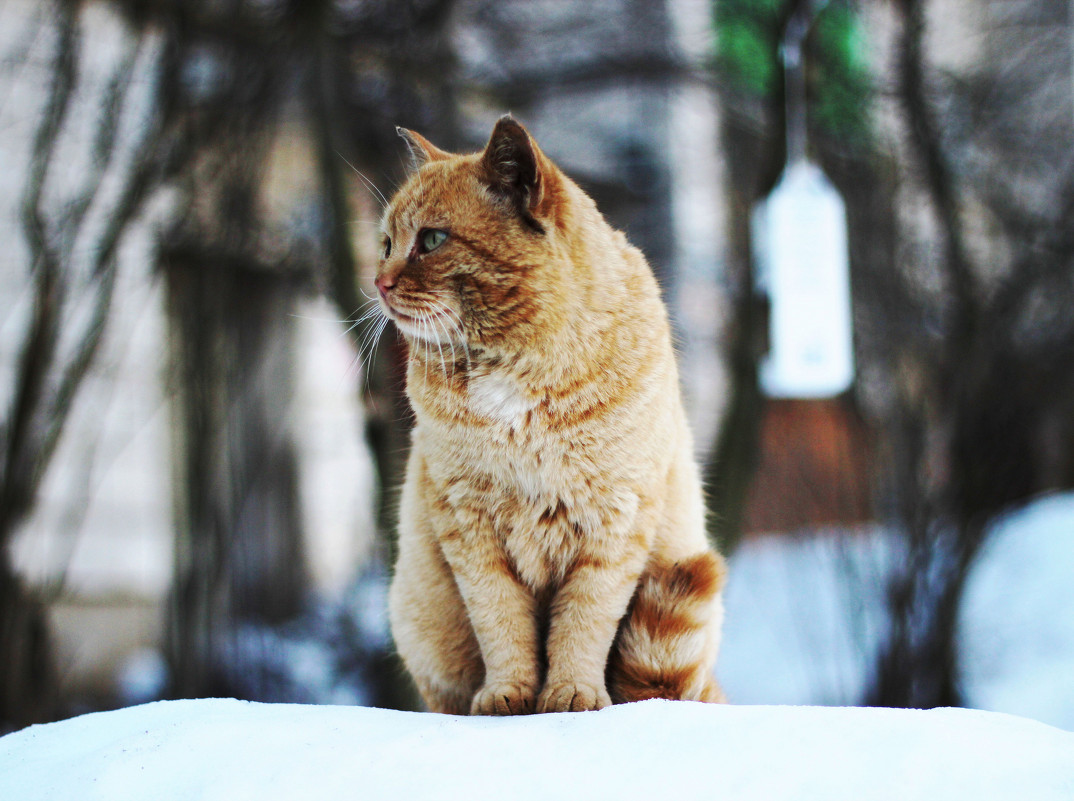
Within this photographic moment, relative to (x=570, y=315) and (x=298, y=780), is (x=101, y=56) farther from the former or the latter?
(x=298, y=780)

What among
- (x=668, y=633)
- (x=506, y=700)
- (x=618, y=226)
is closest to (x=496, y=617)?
(x=506, y=700)

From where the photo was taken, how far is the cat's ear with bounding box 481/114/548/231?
155 cm

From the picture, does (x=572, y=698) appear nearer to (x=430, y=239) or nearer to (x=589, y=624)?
(x=589, y=624)

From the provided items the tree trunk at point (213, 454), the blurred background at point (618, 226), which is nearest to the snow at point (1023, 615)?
the blurred background at point (618, 226)

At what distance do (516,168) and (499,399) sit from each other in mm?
438

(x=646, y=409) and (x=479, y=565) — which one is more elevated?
(x=646, y=409)

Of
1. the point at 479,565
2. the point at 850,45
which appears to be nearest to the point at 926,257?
the point at 850,45

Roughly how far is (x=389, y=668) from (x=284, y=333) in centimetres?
217

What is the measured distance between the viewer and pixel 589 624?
5.19 ft

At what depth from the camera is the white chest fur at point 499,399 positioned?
5.09ft

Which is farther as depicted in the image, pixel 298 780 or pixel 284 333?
pixel 284 333

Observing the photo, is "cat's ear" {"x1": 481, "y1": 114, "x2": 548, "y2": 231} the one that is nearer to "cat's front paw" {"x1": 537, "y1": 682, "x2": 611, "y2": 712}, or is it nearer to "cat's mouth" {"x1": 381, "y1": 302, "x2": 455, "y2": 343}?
"cat's mouth" {"x1": 381, "y1": 302, "x2": 455, "y2": 343}

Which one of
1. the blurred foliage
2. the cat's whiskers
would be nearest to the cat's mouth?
the cat's whiskers

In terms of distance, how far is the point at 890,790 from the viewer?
44.2 inches
